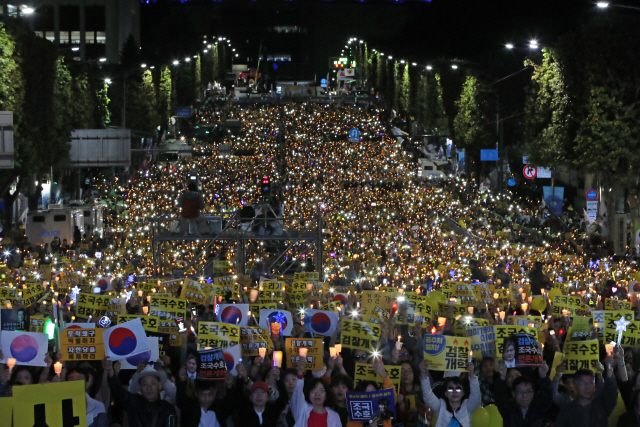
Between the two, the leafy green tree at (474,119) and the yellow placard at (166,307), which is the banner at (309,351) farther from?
the leafy green tree at (474,119)

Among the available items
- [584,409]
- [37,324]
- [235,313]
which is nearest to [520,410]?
[584,409]

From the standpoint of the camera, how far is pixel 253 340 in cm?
1091

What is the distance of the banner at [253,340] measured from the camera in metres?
10.9

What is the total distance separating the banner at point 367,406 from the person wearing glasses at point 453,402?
34cm

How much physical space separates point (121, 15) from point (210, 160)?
170 feet

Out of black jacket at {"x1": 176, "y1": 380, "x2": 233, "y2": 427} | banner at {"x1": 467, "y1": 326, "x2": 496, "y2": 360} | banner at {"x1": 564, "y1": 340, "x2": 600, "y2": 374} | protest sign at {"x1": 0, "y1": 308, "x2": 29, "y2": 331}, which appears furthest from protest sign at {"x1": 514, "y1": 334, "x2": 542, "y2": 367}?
protest sign at {"x1": 0, "y1": 308, "x2": 29, "y2": 331}

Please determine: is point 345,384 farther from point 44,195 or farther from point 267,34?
point 267,34

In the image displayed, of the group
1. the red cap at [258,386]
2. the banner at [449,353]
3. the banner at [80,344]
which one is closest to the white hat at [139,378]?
the red cap at [258,386]

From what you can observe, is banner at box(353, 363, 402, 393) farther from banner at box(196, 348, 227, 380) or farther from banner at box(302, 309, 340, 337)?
banner at box(302, 309, 340, 337)

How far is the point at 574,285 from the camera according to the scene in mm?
19812

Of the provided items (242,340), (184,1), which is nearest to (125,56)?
(184,1)

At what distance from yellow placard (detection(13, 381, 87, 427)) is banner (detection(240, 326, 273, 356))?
268cm

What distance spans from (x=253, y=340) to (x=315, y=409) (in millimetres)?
2179

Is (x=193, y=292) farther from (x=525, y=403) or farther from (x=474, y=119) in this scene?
(x=474, y=119)
